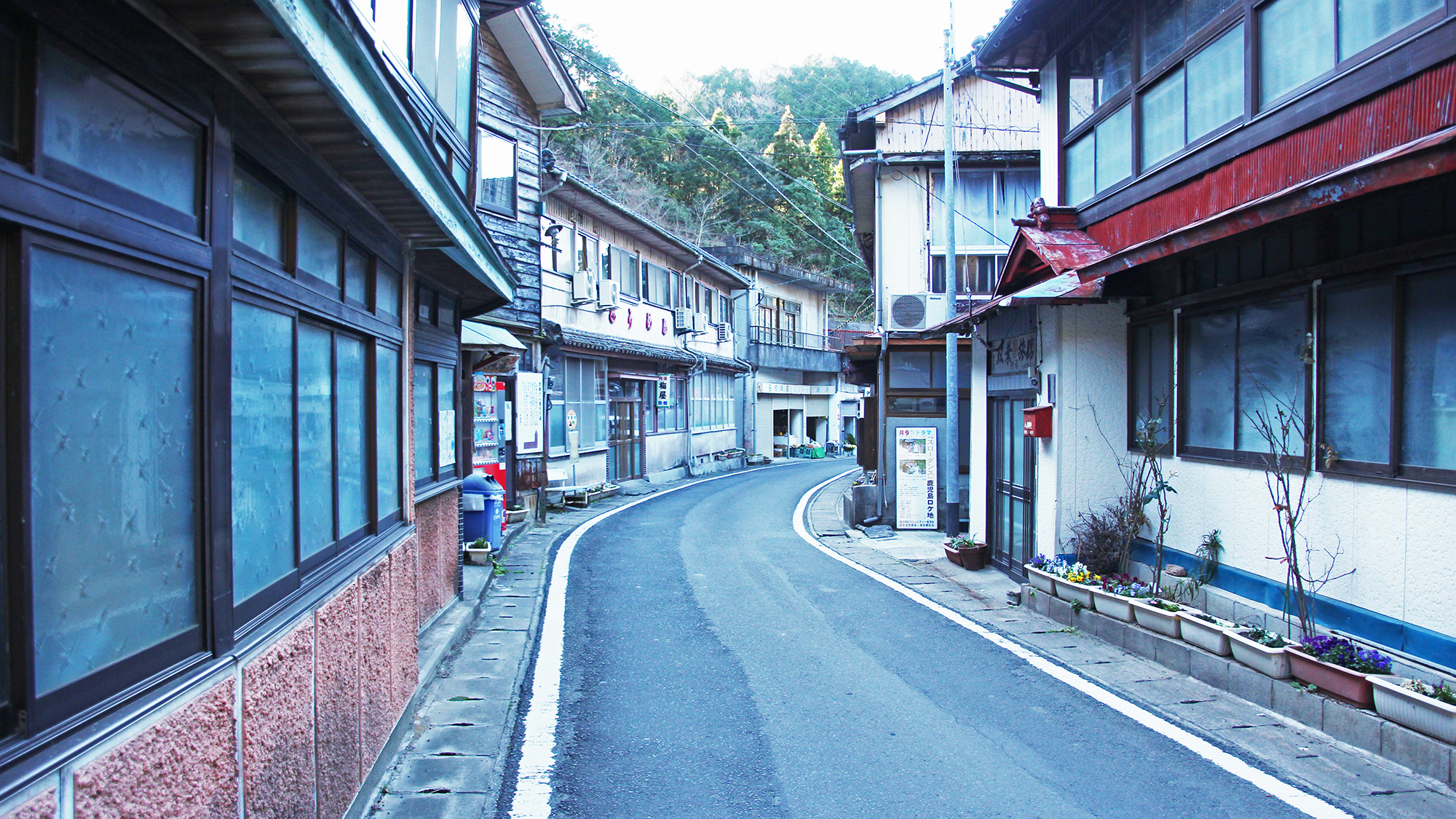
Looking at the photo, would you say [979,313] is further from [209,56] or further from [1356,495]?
[209,56]

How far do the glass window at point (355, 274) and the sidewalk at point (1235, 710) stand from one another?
5.98 meters

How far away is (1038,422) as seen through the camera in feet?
32.3

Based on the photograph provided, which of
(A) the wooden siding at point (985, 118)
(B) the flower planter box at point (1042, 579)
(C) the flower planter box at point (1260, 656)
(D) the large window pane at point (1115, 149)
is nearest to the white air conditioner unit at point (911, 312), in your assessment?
(A) the wooden siding at point (985, 118)

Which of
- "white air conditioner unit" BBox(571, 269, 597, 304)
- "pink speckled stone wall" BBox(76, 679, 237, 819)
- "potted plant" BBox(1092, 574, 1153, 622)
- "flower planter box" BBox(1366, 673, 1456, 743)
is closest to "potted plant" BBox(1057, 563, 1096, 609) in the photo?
"potted plant" BBox(1092, 574, 1153, 622)

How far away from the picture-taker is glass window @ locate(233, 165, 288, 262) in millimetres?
3205

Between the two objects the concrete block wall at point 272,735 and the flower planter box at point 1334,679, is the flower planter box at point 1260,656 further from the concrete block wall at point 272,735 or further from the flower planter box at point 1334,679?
the concrete block wall at point 272,735

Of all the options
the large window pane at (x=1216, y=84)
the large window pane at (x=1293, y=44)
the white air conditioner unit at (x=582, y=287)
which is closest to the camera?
the large window pane at (x=1293, y=44)

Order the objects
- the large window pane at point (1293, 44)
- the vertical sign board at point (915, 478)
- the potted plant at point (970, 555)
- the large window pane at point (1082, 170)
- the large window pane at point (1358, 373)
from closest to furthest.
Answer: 1. the large window pane at point (1358, 373)
2. the large window pane at point (1293, 44)
3. the large window pane at point (1082, 170)
4. the potted plant at point (970, 555)
5. the vertical sign board at point (915, 478)

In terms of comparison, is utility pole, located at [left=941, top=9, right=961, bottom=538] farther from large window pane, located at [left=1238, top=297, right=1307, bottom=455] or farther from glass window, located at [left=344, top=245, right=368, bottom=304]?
glass window, located at [left=344, top=245, right=368, bottom=304]

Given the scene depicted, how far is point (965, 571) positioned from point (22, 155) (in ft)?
38.3

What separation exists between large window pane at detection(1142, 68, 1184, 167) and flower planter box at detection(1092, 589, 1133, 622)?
174 inches

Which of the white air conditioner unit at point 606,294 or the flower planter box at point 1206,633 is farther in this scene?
the white air conditioner unit at point 606,294

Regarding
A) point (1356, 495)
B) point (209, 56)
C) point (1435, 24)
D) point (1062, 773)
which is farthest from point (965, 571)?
point (209, 56)

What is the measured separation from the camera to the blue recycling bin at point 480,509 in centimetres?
1152
